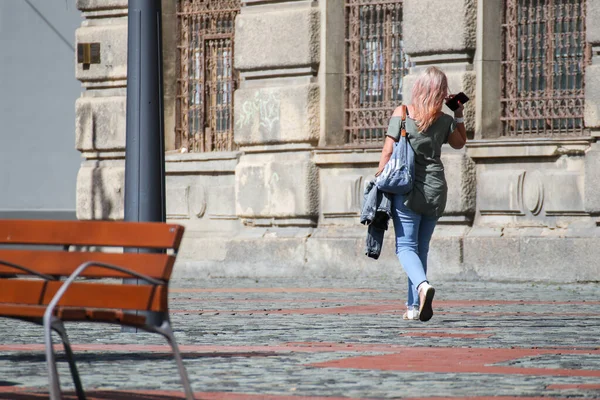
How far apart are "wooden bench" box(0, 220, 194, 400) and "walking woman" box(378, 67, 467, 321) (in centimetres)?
377

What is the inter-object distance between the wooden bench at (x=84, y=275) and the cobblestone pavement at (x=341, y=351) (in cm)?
41

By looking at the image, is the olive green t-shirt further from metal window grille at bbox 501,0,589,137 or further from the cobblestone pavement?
metal window grille at bbox 501,0,589,137

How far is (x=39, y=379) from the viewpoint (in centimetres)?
604

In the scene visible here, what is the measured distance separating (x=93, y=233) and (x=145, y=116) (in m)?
2.92

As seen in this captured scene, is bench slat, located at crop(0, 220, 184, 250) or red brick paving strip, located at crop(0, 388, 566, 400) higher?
bench slat, located at crop(0, 220, 184, 250)

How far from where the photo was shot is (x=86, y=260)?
571cm

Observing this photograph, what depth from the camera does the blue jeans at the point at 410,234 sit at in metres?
9.16

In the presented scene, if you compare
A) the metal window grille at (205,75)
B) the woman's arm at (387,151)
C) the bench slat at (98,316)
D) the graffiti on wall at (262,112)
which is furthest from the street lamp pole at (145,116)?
the metal window grille at (205,75)

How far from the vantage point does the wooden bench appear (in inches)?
197

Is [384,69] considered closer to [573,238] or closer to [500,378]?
[573,238]

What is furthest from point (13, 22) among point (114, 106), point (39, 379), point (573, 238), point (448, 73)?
point (39, 379)

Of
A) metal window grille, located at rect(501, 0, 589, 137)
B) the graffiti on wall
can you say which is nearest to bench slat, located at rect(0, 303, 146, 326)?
metal window grille, located at rect(501, 0, 589, 137)

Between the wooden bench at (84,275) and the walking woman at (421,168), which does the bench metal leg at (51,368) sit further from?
the walking woman at (421,168)

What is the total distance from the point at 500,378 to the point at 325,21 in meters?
9.45
